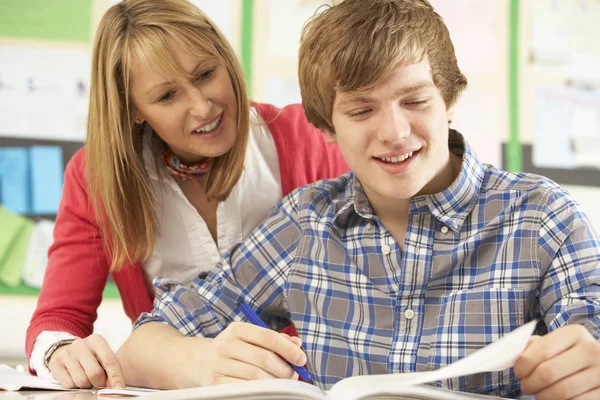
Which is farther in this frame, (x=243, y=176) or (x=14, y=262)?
(x=14, y=262)

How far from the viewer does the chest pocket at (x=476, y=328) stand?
95cm

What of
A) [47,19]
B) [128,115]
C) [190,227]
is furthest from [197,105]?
[47,19]

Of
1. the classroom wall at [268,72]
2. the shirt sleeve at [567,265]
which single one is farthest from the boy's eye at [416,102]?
the classroom wall at [268,72]

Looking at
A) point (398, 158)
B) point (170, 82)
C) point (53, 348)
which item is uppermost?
point (170, 82)

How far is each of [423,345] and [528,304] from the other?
0.15 m

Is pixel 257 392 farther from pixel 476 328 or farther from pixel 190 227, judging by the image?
pixel 190 227

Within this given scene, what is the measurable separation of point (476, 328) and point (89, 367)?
53 centimetres

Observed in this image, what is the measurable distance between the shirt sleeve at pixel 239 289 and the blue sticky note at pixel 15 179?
1343mm

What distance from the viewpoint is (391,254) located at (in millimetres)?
1073

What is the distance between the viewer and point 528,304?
0.97 metres

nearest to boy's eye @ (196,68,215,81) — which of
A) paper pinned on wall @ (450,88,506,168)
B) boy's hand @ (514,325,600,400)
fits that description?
boy's hand @ (514,325,600,400)

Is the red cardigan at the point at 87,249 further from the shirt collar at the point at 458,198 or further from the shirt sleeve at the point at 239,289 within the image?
the shirt collar at the point at 458,198

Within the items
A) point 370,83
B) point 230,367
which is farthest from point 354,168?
point 230,367

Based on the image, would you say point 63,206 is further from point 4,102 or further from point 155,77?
point 4,102
